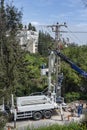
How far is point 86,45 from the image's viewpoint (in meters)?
39.8

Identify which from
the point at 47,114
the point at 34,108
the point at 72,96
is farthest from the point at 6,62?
the point at 72,96

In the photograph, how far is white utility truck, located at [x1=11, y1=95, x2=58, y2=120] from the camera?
84.3 ft

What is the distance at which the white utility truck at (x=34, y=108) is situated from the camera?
25.7 metres

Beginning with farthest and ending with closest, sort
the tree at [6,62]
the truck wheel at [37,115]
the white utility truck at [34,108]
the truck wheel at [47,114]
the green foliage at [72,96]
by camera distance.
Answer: the green foliage at [72,96]
the truck wheel at [47,114]
the truck wheel at [37,115]
the white utility truck at [34,108]
the tree at [6,62]

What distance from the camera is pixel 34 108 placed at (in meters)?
26.0

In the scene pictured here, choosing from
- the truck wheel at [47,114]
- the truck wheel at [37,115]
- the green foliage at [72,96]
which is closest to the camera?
the truck wheel at [37,115]

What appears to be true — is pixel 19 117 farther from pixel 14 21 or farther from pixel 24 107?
pixel 14 21

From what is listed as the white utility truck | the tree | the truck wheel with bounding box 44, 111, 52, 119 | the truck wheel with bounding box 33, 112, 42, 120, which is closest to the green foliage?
the white utility truck

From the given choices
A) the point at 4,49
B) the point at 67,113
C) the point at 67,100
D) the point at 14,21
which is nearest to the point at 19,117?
the point at 67,113

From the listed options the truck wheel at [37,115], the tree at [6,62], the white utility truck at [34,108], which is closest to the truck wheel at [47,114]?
the white utility truck at [34,108]

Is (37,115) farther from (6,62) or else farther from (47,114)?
(6,62)

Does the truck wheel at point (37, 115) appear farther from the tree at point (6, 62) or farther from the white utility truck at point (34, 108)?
the tree at point (6, 62)

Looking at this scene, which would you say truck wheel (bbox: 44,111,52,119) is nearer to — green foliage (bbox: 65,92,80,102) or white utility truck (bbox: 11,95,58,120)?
white utility truck (bbox: 11,95,58,120)

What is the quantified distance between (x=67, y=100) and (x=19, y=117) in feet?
28.3
